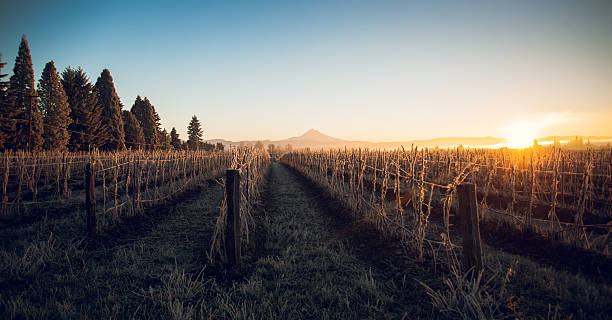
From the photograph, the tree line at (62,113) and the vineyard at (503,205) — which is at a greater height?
the tree line at (62,113)

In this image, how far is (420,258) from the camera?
3543 mm

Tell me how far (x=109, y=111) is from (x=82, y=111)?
10.5 feet

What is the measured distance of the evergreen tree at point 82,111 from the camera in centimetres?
2300

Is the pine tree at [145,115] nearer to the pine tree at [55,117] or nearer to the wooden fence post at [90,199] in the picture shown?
the pine tree at [55,117]

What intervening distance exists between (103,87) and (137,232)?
30813mm

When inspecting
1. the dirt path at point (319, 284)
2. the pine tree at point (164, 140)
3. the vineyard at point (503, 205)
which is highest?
the pine tree at point (164, 140)

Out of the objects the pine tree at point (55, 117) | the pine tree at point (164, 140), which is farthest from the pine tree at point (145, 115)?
the pine tree at point (55, 117)

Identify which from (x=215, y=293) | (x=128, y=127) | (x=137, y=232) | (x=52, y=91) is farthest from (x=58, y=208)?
(x=128, y=127)

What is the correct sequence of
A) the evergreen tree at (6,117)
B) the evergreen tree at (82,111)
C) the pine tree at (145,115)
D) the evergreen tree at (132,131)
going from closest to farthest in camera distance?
1. the evergreen tree at (6,117)
2. the evergreen tree at (82,111)
3. the evergreen tree at (132,131)
4. the pine tree at (145,115)

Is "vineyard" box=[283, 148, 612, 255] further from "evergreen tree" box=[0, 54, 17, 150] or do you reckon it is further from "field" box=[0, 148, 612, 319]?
"evergreen tree" box=[0, 54, 17, 150]

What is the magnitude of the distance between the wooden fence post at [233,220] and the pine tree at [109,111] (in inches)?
1162

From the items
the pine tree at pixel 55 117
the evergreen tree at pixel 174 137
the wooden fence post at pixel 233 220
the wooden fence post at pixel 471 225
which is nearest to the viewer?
the wooden fence post at pixel 471 225

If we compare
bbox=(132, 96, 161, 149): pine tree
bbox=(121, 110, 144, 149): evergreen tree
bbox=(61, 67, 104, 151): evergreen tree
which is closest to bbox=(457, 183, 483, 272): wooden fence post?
bbox=(61, 67, 104, 151): evergreen tree

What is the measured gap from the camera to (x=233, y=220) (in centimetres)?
328
